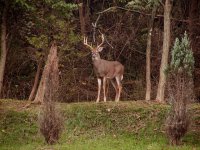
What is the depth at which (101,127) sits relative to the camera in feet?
53.5

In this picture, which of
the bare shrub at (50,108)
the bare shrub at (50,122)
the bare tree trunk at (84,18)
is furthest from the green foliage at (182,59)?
the bare tree trunk at (84,18)

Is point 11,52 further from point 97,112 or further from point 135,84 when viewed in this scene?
point 97,112

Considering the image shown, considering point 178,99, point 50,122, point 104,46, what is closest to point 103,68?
point 50,122

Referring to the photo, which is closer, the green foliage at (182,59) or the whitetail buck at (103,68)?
the green foliage at (182,59)

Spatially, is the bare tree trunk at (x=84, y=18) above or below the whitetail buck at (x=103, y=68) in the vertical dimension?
above

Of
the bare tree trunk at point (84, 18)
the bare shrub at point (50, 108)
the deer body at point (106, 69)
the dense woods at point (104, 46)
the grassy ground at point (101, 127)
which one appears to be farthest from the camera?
the bare tree trunk at point (84, 18)

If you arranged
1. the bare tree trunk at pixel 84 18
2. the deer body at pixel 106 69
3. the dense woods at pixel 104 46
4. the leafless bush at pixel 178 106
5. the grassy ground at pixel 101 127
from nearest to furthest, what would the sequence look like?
1. the leafless bush at pixel 178 106
2. the grassy ground at pixel 101 127
3. the deer body at pixel 106 69
4. the dense woods at pixel 104 46
5. the bare tree trunk at pixel 84 18

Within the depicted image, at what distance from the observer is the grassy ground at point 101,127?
14.5 meters

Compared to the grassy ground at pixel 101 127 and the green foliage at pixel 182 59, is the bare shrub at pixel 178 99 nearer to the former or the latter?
the green foliage at pixel 182 59

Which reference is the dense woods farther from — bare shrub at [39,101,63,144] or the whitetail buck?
bare shrub at [39,101,63,144]

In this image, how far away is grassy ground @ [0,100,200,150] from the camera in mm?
14484

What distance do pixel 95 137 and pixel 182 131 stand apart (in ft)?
9.38

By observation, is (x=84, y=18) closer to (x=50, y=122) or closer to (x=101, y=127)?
(x=101, y=127)

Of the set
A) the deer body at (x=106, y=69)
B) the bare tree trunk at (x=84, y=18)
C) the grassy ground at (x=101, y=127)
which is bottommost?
the grassy ground at (x=101, y=127)
